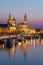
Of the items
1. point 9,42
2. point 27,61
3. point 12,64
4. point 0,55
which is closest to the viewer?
point 12,64

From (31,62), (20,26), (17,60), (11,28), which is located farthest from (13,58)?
(20,26)

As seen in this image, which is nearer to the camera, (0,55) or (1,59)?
(1,59)

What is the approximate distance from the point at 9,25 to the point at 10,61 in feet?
145

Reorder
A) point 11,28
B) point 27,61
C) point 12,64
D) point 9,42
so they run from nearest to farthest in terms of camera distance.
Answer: point 12,64 < point 27,61 < point 9,42 < point 11,28

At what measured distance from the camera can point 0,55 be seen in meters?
17.4

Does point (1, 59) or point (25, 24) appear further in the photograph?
point (25, 24)

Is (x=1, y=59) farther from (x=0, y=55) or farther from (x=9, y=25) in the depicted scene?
(x=9, y=25)

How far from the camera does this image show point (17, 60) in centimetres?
1574

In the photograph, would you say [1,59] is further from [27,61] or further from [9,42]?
[9,42]

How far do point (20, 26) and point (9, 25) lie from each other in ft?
26.4

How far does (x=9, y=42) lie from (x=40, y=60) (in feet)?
27.3

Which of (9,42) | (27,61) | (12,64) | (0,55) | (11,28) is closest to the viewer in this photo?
(12,64)

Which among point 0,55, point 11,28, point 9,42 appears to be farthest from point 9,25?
point 0,55

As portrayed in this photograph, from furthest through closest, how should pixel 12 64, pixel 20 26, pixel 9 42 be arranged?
1. pixel 20 26
2. pixel 9 42
3. pixel 12 64
